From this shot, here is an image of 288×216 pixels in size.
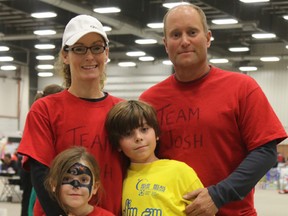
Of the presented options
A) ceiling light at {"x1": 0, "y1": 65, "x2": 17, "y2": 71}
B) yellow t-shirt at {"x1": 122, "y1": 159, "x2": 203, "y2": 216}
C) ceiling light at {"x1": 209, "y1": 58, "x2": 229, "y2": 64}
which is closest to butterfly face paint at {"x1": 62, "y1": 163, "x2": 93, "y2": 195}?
yellow t-shirt at {"x1": 122, "y1": 159, "x2": 203, "y2": 216}

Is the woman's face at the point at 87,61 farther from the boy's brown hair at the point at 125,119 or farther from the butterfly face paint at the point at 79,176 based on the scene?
the butterfly face paint at the point at 79,176

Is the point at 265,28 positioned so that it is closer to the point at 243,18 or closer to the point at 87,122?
the point at 243,18

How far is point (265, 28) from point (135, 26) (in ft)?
12.4

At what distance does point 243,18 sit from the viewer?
15.3 metres

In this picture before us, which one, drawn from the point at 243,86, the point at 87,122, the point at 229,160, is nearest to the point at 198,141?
the point at 229,160

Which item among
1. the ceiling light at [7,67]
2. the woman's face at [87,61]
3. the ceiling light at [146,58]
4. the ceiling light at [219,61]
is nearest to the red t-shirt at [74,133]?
the woman's face at [87,61]

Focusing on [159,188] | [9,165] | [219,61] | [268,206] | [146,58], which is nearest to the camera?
[159,188]

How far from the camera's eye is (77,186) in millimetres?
2205

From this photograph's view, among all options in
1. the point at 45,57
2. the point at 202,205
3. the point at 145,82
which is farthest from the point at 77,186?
the point at 145,82

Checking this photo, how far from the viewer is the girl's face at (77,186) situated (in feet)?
7.19

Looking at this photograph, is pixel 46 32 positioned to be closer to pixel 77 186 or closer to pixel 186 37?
pixel 186 37

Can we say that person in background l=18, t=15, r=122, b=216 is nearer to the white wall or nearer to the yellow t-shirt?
A: the yellow t-shirt

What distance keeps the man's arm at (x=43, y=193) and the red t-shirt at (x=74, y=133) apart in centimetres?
3

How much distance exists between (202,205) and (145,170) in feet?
1.04
